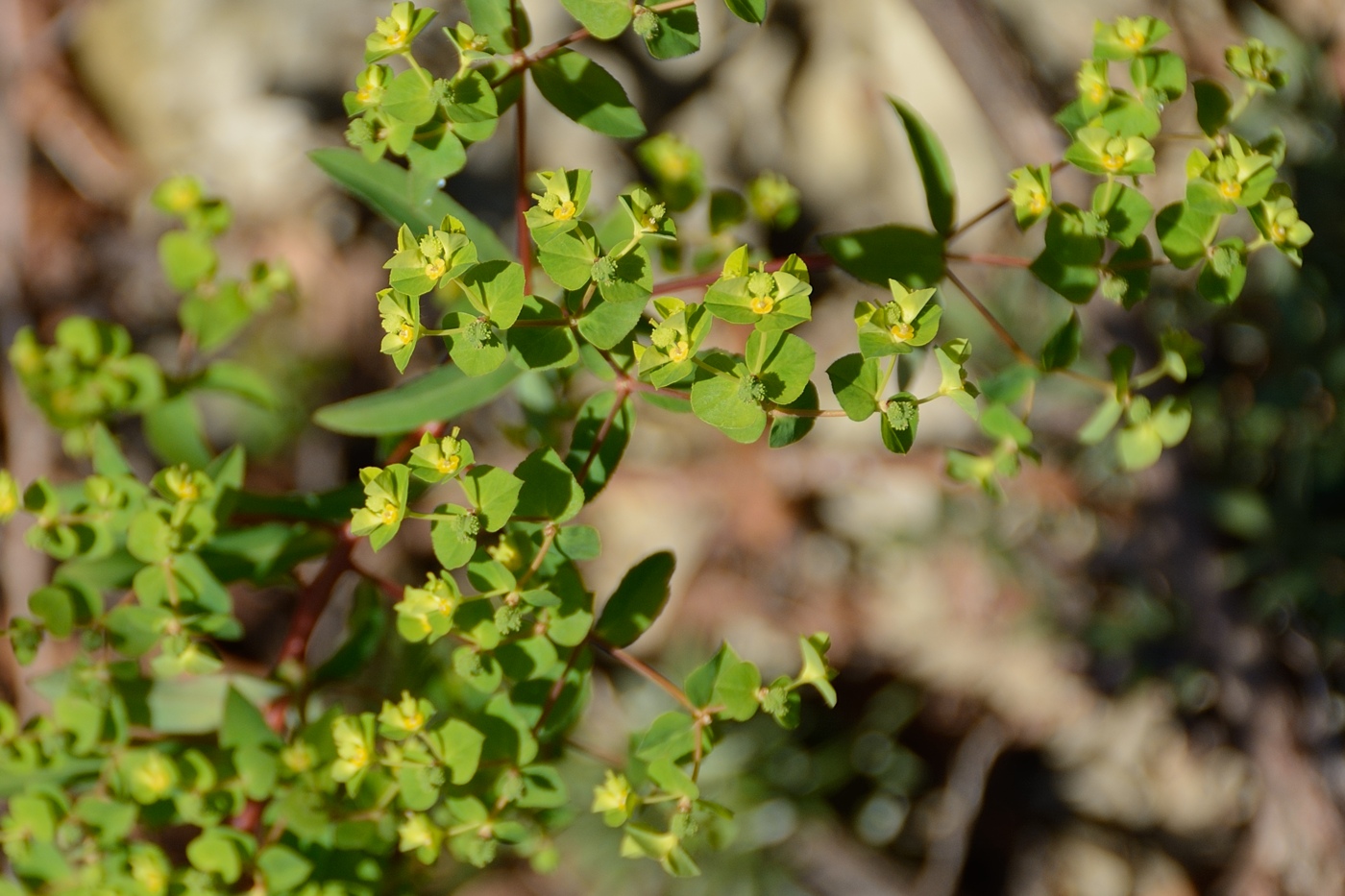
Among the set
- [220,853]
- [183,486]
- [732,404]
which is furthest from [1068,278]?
[220,853]

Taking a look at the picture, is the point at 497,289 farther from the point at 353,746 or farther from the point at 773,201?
the point at 773,201

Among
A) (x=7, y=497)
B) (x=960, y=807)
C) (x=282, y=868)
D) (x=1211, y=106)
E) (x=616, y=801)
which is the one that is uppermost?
(x=1211, y=106)

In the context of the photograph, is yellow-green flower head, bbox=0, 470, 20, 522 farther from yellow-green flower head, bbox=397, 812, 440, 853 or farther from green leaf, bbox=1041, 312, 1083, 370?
green leaf, bbox=1041, 312, 1083, 370

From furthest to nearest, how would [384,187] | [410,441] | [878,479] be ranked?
1. [878,479]
2. [410,441]
3. [384,187]

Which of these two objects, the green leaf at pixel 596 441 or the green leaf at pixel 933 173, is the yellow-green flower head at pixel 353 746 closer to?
the green leaf at pixel 596 441

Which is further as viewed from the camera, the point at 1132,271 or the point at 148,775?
the point at 148,775

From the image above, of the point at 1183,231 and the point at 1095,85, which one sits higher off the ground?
the point at 1095,85
